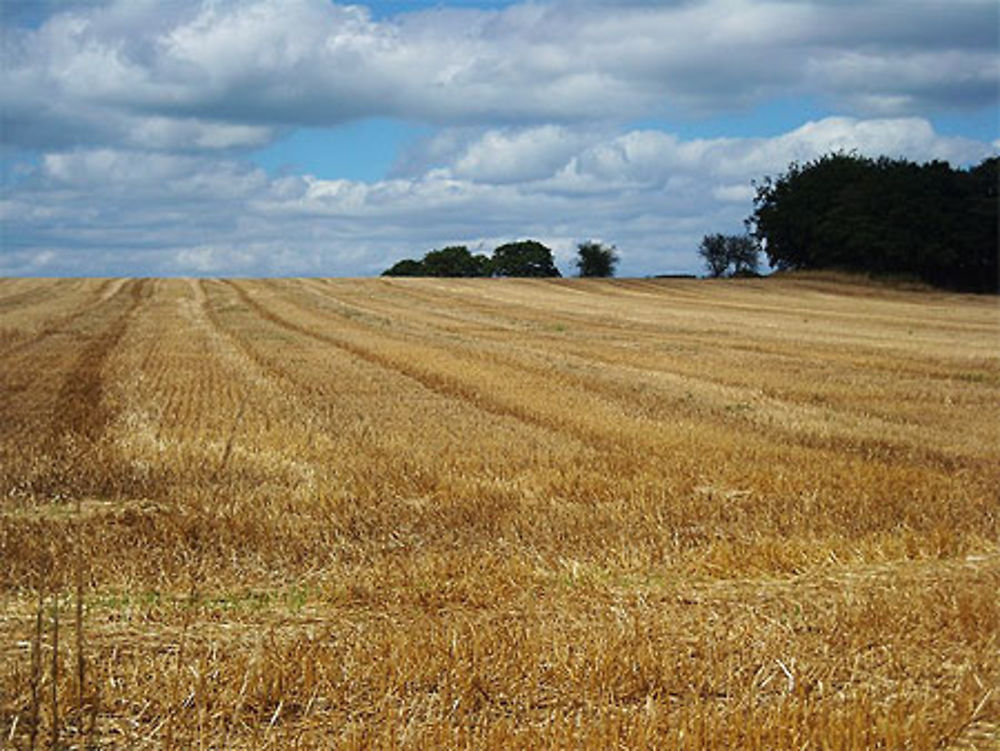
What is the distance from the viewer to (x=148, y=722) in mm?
5480

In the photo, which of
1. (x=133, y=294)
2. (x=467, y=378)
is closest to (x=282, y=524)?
(x=467, y=378)

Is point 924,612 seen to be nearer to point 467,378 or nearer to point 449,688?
point 449,688

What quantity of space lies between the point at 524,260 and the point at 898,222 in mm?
56069

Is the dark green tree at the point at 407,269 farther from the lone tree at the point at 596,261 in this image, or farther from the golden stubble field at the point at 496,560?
the golden stubble field at the point at 496,560

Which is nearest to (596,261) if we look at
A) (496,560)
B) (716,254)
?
(716,254)

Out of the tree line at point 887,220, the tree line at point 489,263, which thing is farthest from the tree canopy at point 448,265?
the tree line at point 887,220

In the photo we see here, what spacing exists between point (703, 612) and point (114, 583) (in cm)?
393

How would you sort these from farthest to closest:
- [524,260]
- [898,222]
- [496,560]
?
[524,260], [898,222], [496,560]

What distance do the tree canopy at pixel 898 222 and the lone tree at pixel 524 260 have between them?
1678 inches

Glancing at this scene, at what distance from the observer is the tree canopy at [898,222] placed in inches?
2643

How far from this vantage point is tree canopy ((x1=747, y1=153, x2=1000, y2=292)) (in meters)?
67.1

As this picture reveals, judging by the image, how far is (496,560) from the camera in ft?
27.2

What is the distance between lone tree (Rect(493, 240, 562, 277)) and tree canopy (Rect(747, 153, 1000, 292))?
4261 cm

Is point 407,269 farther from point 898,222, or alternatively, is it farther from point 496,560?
point 496,560
